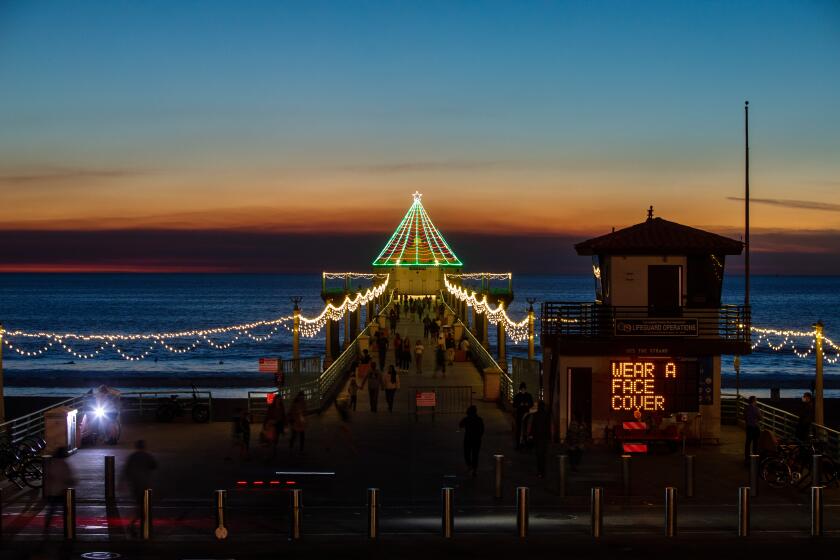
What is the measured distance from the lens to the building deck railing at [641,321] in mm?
24203

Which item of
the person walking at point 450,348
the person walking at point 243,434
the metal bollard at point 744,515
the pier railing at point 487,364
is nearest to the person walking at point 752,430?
the metal bollard at point 744,515

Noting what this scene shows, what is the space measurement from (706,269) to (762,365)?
60.3 meters

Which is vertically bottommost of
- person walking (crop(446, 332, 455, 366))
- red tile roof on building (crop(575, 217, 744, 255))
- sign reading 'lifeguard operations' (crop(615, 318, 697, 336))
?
person walking (crop(446, 332, 455, 366))

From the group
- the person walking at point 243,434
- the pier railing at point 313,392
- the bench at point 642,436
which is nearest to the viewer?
the person walking at point 243,434

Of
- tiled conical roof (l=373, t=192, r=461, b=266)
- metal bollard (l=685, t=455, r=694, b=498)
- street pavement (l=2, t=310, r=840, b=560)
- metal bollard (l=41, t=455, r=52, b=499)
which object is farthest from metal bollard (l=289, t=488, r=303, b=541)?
tiled conical roof (l=373, t=192, r=461, b=266)

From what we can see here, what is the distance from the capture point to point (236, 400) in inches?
1935

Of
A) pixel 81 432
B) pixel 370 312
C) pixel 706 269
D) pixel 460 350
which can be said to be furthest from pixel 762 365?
pixel 81 432

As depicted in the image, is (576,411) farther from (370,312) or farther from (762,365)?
(762,365)

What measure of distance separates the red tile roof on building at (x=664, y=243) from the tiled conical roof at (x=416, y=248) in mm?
65853

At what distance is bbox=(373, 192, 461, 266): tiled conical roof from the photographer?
91875 millimetres

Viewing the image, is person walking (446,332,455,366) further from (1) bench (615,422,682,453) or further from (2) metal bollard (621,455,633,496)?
(2) metal bollard (621,455,633,496)

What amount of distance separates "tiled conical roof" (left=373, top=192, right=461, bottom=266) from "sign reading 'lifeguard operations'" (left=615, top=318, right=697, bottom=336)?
66654 mm

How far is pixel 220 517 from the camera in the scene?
15.6 meters

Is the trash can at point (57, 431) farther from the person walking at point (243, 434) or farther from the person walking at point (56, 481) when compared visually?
the person walking at point (56, 481)
